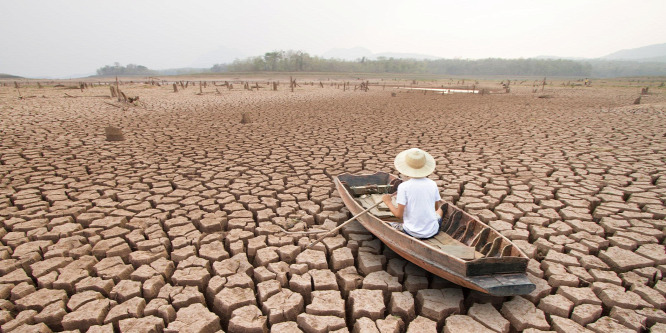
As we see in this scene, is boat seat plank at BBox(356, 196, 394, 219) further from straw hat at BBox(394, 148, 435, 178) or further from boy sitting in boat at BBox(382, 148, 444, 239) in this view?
straw hat at BBox(394, 148, 435, 178)

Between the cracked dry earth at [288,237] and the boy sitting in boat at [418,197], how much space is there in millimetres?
390

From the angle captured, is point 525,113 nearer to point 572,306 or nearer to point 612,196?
point 612,196

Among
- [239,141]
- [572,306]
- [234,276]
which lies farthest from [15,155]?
[572,306]

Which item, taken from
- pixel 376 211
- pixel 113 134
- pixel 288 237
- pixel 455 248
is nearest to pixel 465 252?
pixel 455 248

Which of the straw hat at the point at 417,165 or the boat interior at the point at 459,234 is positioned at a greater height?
the straw hat at the point at 417,165

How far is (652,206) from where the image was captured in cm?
411

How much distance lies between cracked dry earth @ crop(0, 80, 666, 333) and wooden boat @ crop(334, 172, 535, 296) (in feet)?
1.01

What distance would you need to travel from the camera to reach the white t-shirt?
9.53 feet

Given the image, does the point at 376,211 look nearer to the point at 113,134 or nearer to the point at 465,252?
the point at 465,252

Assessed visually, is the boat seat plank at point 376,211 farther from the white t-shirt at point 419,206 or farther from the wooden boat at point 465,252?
the white t-shirt at point 419,206

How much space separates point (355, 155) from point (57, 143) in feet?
20.7

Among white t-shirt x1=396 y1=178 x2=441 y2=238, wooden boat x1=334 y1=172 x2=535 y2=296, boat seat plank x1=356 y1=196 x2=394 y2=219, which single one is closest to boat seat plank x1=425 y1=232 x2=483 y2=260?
wooden boat x1=334 y1=172 x2=535 y2=296

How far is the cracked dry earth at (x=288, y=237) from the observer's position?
7.89 feet

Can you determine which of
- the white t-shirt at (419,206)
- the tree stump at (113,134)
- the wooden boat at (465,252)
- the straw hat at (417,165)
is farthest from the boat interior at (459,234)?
Answer: the tree stump at (113,134)
